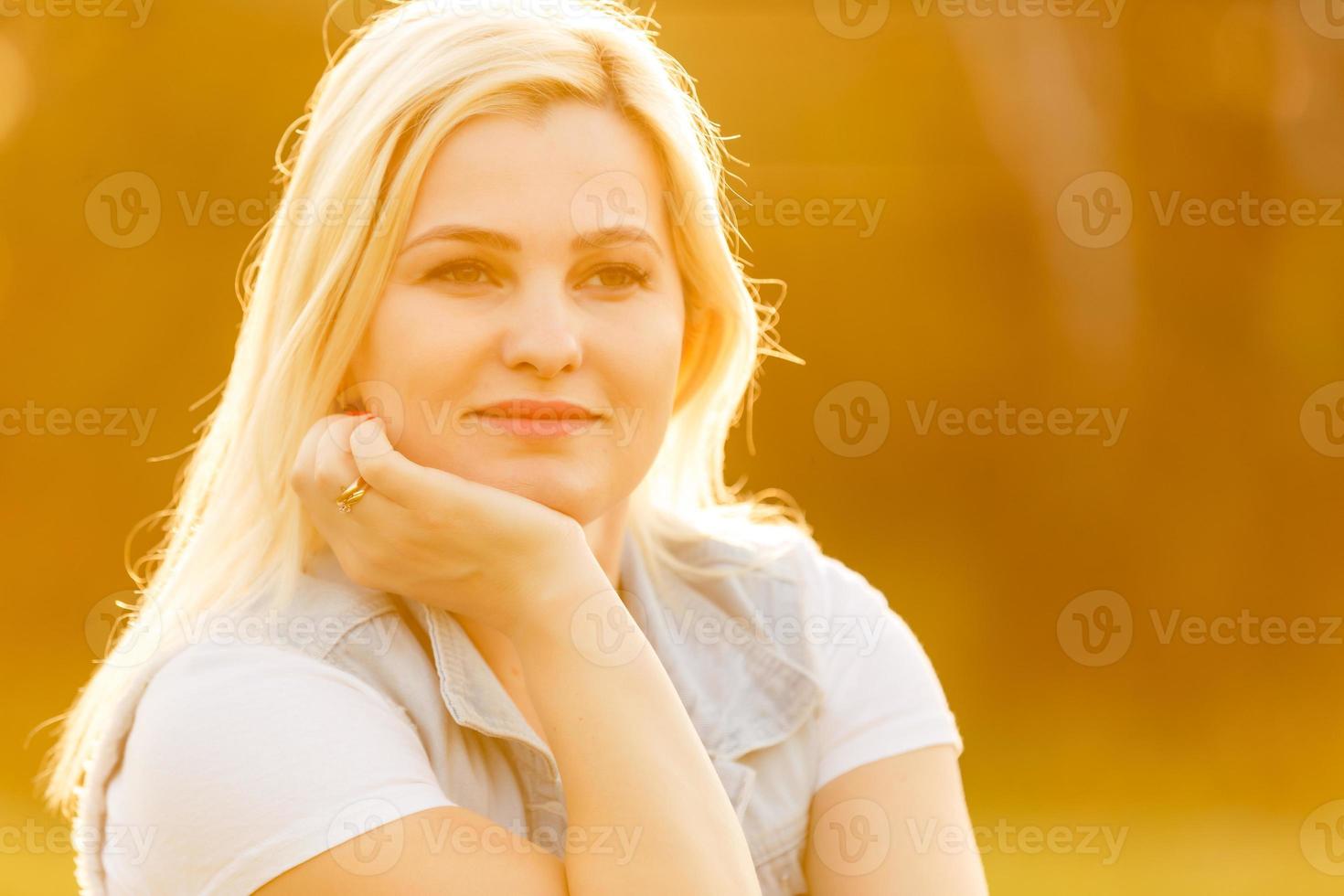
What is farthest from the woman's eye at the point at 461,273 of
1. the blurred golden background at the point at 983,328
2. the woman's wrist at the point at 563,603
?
the blurred golden background at the point at 983,328

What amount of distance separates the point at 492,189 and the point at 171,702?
2.78 ft

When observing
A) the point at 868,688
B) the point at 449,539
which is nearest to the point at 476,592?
the point at 449,539

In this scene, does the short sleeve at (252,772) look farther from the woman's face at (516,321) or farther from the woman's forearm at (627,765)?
the woman's face at (516,321)

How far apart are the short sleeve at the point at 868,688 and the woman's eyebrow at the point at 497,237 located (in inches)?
33.1

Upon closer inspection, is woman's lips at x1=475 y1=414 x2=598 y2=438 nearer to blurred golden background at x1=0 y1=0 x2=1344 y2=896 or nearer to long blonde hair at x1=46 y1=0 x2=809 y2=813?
long blonde hair at x1=46 y1=0 x2=809 y2=813

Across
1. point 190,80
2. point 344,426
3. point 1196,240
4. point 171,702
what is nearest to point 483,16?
point 344,426

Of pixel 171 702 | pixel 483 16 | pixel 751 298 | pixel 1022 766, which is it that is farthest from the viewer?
pixel 1022 766

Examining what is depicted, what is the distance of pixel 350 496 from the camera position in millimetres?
1869

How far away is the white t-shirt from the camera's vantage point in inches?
63.6

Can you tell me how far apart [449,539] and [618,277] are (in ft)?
1.68

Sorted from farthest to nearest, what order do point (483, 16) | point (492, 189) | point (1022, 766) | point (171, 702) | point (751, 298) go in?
point (1022, 766) → point (751, 298) → point (483, 16) → point (492, 189) → point (171, 702)

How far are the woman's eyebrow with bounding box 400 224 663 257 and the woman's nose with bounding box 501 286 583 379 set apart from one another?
0.26ft

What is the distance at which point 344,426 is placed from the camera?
192cm

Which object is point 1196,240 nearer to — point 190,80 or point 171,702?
point 190,80
